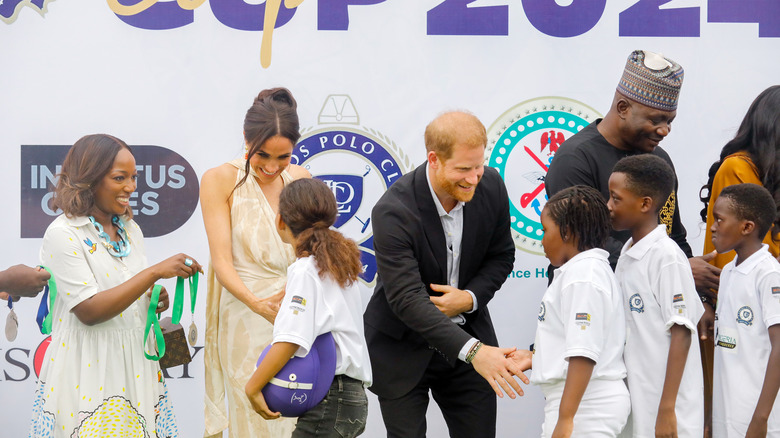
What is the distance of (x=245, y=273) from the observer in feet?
11.3

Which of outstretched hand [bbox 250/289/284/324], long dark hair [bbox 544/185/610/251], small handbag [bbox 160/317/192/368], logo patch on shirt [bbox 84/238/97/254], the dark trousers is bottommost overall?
the dark trousers

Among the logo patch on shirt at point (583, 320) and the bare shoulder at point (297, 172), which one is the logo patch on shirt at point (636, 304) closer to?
the logo patch on shirt at point (583, 320)

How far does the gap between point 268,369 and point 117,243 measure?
89cm

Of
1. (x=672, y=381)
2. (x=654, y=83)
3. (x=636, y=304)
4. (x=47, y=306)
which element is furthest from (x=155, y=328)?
(x=654, y=83)

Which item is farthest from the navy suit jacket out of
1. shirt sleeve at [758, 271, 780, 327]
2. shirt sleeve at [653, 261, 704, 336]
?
shirt sleeve at [758, 271, 780, 327]

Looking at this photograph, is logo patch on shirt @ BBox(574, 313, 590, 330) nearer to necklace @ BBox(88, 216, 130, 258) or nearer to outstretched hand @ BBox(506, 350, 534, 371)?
outstretched hand @ BBox(506, 350, 534, 371)

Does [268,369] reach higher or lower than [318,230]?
lower

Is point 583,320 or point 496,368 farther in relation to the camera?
point 496,368

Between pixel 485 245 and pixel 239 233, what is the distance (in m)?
1.03

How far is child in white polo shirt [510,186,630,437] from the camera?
8.41 feet

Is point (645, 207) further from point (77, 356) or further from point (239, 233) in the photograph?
point (77, 356)

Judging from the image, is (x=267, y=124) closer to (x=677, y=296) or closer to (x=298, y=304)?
(x=298, y=304)

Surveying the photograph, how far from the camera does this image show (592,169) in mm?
3201

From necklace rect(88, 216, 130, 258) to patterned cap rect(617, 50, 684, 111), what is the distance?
2.06m
